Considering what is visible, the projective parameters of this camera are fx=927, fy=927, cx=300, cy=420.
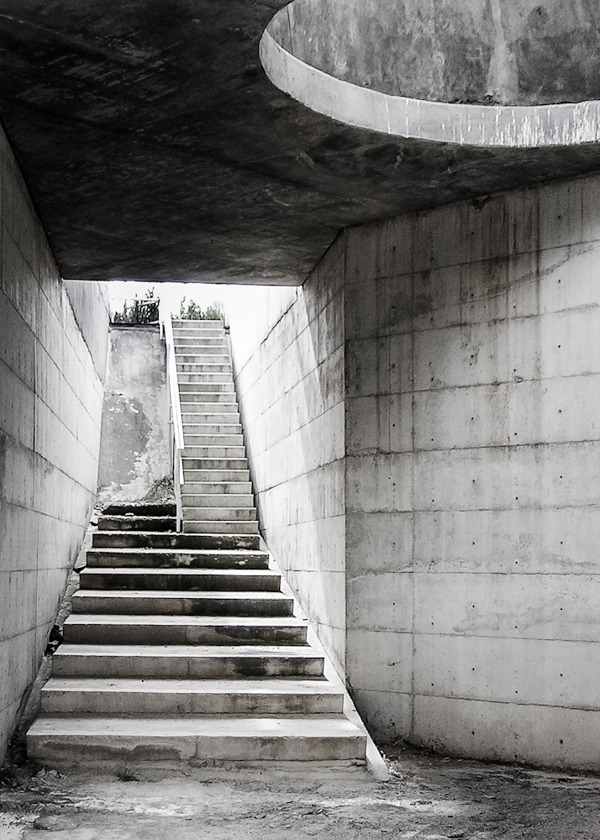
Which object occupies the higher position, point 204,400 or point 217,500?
point 204,400


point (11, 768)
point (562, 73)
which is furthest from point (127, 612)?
point (562, 73)

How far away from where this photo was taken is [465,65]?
5.36m

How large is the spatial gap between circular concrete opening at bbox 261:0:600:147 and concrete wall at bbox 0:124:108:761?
1.88 m

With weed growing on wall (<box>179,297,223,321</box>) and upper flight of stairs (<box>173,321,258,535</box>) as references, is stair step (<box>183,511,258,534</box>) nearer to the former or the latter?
upper flight of stairs (<box>173,321,258,535</box>)

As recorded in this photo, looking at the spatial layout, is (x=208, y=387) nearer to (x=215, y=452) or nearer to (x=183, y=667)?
(x=215, y=452)

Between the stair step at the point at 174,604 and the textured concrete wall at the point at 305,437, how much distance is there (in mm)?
350

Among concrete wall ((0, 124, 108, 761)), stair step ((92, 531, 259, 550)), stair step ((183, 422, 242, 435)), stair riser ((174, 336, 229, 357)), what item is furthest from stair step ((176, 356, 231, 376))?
stair step ((92, 531, 259, 550))

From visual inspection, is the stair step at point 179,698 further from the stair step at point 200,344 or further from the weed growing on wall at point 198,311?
the weed growing on wall at point 198,311

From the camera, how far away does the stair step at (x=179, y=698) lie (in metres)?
5.68

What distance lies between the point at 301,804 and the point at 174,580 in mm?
3030

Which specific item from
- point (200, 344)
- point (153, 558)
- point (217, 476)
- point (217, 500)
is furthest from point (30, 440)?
point (200, 344)

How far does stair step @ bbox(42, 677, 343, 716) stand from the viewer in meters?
5.68

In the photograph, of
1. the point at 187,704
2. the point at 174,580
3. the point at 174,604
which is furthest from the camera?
the point at 174,580

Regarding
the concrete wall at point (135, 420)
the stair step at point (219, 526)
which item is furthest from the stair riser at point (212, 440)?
the stair step at point (219, 526)
